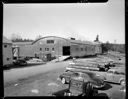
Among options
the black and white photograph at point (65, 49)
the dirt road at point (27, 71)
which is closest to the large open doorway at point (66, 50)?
the black and white photograph at point (65, 49)

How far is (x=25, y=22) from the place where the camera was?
2326mm

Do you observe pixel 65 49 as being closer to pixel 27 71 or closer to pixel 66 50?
pixel 66 50

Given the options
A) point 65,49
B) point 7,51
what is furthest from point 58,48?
point 7,51

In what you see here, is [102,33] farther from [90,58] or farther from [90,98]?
[90,98]

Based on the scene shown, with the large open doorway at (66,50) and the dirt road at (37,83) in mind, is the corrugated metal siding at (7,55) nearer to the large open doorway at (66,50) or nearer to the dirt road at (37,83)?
the dirt road at (37,83)

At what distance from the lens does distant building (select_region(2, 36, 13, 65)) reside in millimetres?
2274

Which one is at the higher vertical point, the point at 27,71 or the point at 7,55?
the point at 7,55

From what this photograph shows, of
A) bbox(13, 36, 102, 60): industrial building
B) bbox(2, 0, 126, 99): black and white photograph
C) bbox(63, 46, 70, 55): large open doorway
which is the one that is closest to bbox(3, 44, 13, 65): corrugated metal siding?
bbox(2, 0, 126, 99): black and white photograph

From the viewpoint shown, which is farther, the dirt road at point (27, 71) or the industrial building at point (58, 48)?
the industrial building at point (58, 48)

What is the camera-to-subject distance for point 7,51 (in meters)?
2.29

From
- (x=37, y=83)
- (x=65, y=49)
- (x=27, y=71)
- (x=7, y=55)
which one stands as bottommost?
(x=37, y=83)

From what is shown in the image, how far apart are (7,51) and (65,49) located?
3.76 feet

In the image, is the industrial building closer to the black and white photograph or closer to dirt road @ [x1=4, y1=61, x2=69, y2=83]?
the black and white photograph

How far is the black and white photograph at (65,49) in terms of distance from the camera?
2.25 metres
